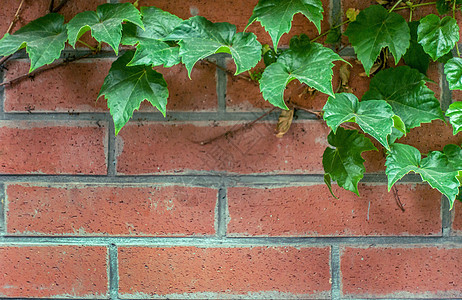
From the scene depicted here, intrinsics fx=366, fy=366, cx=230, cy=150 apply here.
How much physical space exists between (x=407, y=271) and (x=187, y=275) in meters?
0.40

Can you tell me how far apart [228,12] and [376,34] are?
0.81 ft

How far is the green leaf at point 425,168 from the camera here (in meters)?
0.50

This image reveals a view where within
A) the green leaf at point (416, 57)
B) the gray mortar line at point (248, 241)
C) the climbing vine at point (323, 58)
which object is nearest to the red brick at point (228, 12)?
the climbing vine at point (323, 58)

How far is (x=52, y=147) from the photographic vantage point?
25.9 inches

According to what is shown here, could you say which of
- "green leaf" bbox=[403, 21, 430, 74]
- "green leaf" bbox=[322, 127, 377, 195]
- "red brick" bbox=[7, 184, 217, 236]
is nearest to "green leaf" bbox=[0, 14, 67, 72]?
"red brick" bbox=[7, 184, 217, 236]

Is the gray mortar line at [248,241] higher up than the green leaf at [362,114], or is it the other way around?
the green leaf at [362,114]

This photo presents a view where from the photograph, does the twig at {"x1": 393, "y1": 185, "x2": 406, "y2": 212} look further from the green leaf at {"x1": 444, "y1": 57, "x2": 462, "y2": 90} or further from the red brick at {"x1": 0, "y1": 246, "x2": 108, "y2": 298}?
the red brick at {"x1": 0, "y1": 246, "x2": 108, "y2": 298}

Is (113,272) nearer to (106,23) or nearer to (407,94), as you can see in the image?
(106,23)

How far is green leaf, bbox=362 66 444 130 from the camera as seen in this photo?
0.57 metres

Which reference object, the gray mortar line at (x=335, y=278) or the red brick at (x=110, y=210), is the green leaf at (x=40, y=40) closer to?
the red brick at (x=110, y=210)

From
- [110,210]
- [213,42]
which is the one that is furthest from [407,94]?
[110,210]

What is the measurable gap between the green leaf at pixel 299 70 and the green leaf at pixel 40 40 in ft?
1.04

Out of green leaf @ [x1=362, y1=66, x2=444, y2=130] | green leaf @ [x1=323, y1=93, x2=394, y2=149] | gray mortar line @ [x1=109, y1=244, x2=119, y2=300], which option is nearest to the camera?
green leaf @ [x1=323, y1=93, x2=394, y2=149]

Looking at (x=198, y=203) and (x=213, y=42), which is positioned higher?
(x=213, y=42)
